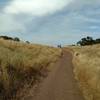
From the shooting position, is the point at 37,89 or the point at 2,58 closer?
the point at 37,89

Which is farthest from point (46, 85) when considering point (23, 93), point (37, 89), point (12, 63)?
point (12, 63)

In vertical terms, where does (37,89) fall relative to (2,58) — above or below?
below

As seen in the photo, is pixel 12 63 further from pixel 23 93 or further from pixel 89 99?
pixel 89 99

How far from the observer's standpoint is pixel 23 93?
1465 centimetres

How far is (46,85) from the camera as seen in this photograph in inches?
674

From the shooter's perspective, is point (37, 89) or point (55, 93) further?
point (37, 89)

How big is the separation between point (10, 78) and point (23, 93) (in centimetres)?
165

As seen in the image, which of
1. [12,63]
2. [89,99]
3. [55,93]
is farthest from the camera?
[12,63]

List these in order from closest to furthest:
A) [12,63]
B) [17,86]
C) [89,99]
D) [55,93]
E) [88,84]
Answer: [89,99] < [55,93] < [17,86] < [88,84] < [12,63]

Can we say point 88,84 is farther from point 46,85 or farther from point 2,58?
point 2,58

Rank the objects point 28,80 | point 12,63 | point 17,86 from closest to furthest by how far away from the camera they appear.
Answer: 1. point 17,86
2. point 28,80
3. point 12,63

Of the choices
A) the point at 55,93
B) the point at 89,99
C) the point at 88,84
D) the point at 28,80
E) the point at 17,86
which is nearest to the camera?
the point at 89,99

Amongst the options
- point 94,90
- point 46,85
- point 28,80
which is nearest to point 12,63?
point 28,80

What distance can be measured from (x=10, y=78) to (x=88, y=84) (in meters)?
3.86
